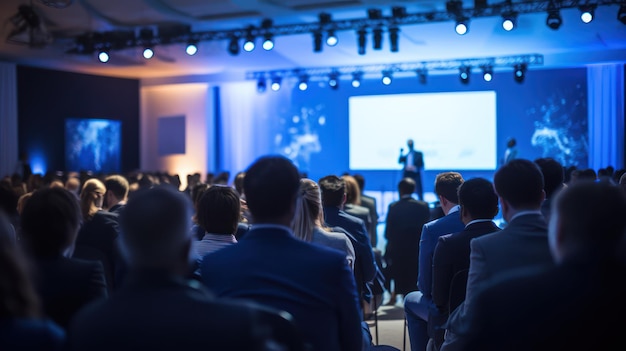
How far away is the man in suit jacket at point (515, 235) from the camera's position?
2520 mm

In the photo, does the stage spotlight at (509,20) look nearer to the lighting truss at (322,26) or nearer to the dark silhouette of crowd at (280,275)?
the lighting truss at (322,26)

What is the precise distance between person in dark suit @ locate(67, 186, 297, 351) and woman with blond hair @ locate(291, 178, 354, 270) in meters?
1.76

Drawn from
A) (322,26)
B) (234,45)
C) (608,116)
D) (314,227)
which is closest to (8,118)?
(234,45)

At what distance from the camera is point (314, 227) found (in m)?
3.69

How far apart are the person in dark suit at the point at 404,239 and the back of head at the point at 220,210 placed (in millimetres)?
2918

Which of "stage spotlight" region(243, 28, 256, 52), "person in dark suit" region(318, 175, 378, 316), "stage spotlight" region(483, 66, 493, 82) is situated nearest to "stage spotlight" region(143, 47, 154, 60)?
"stage spotlight" region(243, 28, 256, 52)

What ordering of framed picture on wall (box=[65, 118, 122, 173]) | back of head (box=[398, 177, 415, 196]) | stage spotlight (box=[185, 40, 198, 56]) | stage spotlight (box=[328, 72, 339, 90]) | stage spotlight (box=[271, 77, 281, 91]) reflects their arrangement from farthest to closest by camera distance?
framed picture on wall (box=[65, 118, 122, 173]), stage spotlight (box=[271, 77, 281, 91]), stage spotlight (box=[328, 72, 339, 90]), stage spotlight (box=[185, 40, 198, 56]), back of head (box=[398, 177, 415, 196])

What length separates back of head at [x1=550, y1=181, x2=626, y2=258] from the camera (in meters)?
1.64

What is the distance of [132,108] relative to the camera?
17.8m

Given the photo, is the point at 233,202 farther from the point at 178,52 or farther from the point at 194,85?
the point at 194,85

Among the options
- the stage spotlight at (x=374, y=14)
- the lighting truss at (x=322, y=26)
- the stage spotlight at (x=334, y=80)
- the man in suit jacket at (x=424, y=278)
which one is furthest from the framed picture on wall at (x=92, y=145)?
the man in suit jacket at (x=424, y=278)

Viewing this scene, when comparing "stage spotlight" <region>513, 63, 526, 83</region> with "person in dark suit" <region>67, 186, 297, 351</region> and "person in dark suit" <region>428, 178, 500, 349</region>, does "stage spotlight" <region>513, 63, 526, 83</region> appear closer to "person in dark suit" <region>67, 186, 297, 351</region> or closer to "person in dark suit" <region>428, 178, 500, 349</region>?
"person in dark suit" <region>428, 178, 500, 349</region>

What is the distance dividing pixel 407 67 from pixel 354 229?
11062mm

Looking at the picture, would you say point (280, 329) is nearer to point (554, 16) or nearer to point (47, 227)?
point (47, 227)
